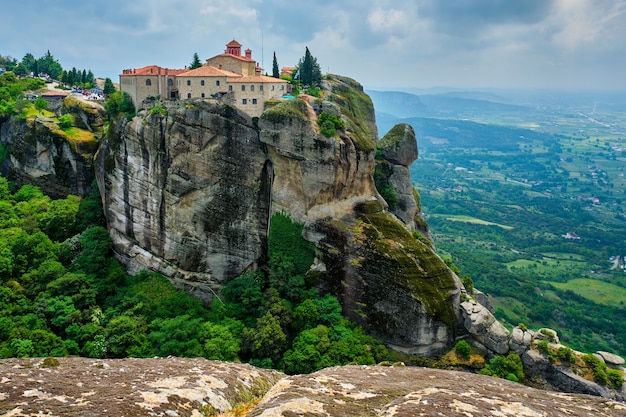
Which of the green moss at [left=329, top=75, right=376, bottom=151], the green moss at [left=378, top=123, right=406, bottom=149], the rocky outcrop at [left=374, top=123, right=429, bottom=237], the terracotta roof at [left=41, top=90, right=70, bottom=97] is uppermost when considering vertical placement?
the terracotta roof at [left=41, top=90, right=70, bottom=97]

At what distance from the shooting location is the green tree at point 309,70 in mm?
49041

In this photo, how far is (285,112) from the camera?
35938 mm

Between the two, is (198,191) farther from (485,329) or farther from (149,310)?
(485,329)

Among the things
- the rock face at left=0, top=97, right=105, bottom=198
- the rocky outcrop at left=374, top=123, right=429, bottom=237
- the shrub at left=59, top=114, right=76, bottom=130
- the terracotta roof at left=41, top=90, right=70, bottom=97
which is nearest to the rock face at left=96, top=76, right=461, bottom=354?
the rocky outcrop at left=374, top=123, right=429, bottom=237

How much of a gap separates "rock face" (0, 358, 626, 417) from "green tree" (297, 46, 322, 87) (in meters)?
38.1

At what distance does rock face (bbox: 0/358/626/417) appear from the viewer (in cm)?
1146

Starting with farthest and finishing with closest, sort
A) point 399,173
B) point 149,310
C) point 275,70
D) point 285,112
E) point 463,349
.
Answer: point 275,70 → point 399,173 → point 149,310 → point 285,112 → point 463,349

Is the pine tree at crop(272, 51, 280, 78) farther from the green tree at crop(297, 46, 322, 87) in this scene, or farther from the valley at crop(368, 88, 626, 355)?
the valley at crop(368, 88, 626, 355)

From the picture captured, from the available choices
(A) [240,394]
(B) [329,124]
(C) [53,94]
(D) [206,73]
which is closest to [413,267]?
(B) [329,124]

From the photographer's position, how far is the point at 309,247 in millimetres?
36938

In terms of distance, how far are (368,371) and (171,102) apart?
1177 inches

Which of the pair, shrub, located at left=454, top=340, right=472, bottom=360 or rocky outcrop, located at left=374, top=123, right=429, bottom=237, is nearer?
shrub, located at left=454, top=340, right=472, bottom=360

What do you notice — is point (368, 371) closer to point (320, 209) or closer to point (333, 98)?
point (320, 209)

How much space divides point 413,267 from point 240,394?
833 inches
